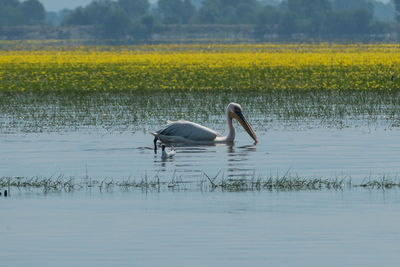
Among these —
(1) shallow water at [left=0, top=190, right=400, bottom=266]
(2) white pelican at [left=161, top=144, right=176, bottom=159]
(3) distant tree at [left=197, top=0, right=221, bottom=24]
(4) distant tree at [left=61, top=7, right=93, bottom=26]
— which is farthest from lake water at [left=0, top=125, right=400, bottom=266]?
(4) distant tree at [left=61, top=7, right=93, bottom=26]

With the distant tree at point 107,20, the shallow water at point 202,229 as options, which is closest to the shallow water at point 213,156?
the shallow water at point 202,229

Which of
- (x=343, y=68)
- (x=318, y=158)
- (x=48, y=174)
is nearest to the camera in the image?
(x=48, y=174)

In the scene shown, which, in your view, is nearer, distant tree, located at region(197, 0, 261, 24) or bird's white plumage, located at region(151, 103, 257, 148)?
bird's white plumage, located at region(151, 103, 257, 148)

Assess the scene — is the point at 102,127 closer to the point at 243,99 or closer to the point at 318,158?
the point at 318,158

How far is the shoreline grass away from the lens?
13172mm

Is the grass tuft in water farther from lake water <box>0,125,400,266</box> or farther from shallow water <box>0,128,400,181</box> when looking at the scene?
shallow water <box>0,128,400,181</box>

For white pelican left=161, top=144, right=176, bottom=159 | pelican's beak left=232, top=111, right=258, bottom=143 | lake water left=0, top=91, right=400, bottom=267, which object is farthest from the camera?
pelican's beak left=232, top=111, right=258, bottom=143

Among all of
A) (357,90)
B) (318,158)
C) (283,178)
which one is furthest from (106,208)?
(357,90)

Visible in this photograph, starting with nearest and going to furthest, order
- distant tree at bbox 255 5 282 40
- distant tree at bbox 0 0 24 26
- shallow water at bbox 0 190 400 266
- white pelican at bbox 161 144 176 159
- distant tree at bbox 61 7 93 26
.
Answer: shallow water at bbox 0 190 400 266, white pelican at bbox 161 144 176 159, distant tree at bbox 255 5 282 40, distant tree at bbox 0 0 24 26, distant tree at bbox 61 7 93 26

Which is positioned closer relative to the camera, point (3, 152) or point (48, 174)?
point (48, 174)

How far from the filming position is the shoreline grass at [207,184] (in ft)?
43.2

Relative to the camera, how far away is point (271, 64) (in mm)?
56969

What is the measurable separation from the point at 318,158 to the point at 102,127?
651cm

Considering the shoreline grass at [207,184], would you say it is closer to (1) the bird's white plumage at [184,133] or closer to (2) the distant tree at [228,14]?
(1) the bird's white plumage at [184,133]
